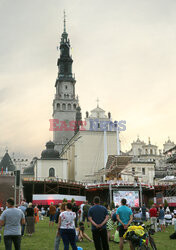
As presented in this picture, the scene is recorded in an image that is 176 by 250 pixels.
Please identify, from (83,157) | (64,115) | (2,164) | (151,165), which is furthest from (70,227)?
(64,115)

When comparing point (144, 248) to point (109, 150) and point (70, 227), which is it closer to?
point (70, 227)

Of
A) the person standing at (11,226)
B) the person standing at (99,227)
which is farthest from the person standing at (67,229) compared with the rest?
the person standing at (11,226)

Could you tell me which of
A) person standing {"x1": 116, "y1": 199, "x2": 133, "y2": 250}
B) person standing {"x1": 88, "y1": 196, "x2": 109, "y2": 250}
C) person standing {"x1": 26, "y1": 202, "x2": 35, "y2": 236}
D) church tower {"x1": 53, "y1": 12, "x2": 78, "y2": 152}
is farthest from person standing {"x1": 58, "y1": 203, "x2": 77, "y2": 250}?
church tower {"x1": 53, "y1": 12, "x2": 78, "y2": 152}

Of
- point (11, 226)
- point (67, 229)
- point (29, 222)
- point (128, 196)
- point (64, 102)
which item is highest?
point (64, 102)

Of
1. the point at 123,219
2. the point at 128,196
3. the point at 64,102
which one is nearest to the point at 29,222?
the point at 123,219

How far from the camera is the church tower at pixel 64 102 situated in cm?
9831

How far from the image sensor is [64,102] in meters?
99.0

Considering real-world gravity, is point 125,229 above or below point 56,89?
below

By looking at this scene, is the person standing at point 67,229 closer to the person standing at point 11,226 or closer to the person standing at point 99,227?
the person standing at point 99,227

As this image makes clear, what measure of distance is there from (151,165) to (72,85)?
39.8 metres

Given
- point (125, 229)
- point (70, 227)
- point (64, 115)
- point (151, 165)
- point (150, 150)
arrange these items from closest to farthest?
point (70, 227) < point (125, 229) < point (151, 165) < point (64, 115) < point (150, 150)

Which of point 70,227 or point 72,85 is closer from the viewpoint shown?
point 70,227

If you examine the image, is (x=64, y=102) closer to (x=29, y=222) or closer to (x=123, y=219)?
(x=29, y=222)

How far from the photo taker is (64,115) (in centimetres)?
9900
